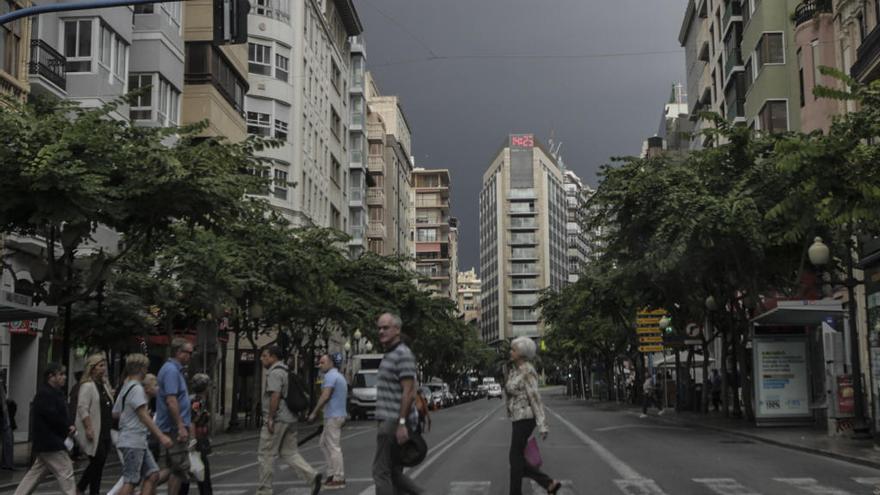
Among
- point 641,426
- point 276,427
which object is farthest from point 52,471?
point 641,426

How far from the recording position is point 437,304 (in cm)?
5556

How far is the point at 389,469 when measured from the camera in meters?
9.10

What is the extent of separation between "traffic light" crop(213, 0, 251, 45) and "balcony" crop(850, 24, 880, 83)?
21014mm

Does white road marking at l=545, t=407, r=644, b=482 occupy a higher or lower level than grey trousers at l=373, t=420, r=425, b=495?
lower

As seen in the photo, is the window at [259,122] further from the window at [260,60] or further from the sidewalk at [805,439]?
the sidewalk at [805,439]

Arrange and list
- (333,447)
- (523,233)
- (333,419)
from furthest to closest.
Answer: (523,233) → (333,419) → (333,447)

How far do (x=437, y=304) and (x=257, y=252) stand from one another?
24737 millimetres

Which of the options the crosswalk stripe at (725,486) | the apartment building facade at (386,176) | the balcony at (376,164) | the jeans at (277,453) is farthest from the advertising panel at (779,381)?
the balcony at (376,164)

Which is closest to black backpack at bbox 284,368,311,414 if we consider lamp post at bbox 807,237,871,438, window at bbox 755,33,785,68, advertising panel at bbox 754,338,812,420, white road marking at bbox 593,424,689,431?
lamp post at bbox 807,237,871,438

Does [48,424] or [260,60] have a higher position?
[260,60]

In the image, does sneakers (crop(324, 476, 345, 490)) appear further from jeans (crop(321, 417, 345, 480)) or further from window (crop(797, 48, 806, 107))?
window (crop(797, 48, 806, 107))

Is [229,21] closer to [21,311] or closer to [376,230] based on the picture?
[21,311]

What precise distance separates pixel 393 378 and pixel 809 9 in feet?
104

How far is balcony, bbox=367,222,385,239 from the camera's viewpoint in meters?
91.1
